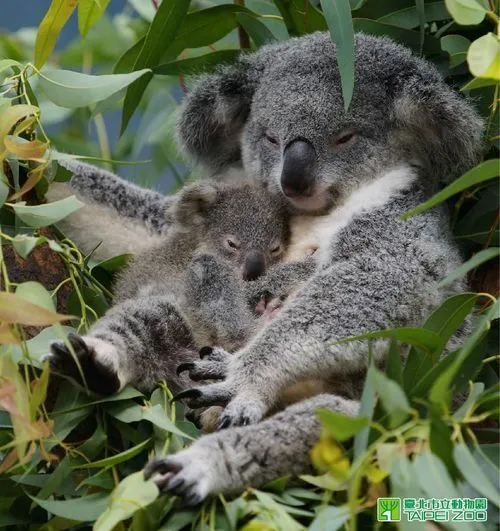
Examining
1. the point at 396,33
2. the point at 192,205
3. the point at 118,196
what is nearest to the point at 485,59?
the point at 396,33

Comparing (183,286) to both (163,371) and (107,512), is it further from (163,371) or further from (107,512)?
(107,512)

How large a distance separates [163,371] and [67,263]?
43 centimetres

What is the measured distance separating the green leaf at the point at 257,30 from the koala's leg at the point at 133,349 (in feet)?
4.20

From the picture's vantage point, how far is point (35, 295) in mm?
2232

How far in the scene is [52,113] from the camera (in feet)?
13.1

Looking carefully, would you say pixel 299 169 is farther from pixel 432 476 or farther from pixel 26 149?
pixel 432 476

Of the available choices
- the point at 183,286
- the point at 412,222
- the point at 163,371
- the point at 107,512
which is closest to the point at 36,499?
the point at 107,512

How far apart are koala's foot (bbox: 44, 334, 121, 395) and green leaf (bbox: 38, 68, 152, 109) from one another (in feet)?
2.27

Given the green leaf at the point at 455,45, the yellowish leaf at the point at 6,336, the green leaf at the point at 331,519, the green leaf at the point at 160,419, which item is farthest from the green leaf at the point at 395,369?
the green leaf at the point at 455,45

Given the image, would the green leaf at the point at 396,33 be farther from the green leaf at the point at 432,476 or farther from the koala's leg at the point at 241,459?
the green leaf at the point at 432,476

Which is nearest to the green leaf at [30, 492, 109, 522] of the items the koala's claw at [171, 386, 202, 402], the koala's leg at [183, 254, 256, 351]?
the koala's claw at [171, 386, 202, 402]

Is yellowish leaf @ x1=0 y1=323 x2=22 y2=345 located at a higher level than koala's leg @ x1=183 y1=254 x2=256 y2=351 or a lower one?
higher

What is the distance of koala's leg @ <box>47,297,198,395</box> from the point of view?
2551mm

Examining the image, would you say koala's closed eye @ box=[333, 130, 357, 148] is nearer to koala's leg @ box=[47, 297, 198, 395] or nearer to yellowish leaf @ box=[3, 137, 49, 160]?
koala's leg @ box=[47, 297, 198, 395]
